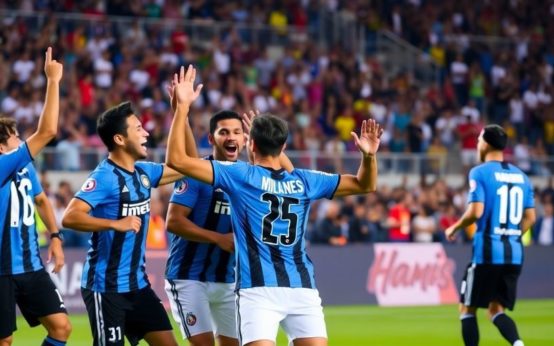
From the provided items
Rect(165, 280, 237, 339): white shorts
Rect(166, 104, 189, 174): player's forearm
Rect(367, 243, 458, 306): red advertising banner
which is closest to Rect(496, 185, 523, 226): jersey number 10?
Rect(165, 280, 237, 339): white shorts

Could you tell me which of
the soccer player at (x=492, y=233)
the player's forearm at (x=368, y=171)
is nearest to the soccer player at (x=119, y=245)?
the player's forearm at (x=368, y=171)

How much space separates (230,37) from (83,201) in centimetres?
2024

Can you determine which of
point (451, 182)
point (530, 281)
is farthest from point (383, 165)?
point (530, 281)

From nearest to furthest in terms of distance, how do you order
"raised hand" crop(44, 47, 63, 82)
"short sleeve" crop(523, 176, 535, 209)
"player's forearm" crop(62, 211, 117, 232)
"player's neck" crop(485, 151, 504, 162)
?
"raised hand" crop(44, 47, 63, 82) < "player's forearm" crop(62, 211, 117, 232) < "player's neck" crop(485, 151, 504, 162) < "short sleeve" crop(523, 176, 535, 209)

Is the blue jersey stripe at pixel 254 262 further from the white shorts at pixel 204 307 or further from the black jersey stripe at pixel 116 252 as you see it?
the white shorts at pixel 204 307

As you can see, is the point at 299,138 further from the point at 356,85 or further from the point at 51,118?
the point at 51,118

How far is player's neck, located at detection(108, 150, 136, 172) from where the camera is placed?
8852mm

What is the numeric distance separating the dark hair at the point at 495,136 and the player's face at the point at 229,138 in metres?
3.50

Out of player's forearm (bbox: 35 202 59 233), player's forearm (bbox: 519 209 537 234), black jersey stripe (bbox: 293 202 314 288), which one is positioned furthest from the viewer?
player's forearm (bbox: 519 209 537 234)

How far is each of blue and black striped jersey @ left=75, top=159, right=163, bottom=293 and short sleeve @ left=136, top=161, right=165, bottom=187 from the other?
23 centimetres

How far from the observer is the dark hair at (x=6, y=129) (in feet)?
30.2

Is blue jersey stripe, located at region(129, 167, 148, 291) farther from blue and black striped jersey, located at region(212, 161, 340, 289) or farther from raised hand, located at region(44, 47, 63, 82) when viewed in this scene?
blue and black striped jersey, located at region(212, 161, 340, 289)

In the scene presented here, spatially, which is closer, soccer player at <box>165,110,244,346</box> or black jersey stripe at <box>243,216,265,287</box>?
black jersey stripe at <box>243,216,265,287</box>

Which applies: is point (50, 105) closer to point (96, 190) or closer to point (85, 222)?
point (96, 190)
